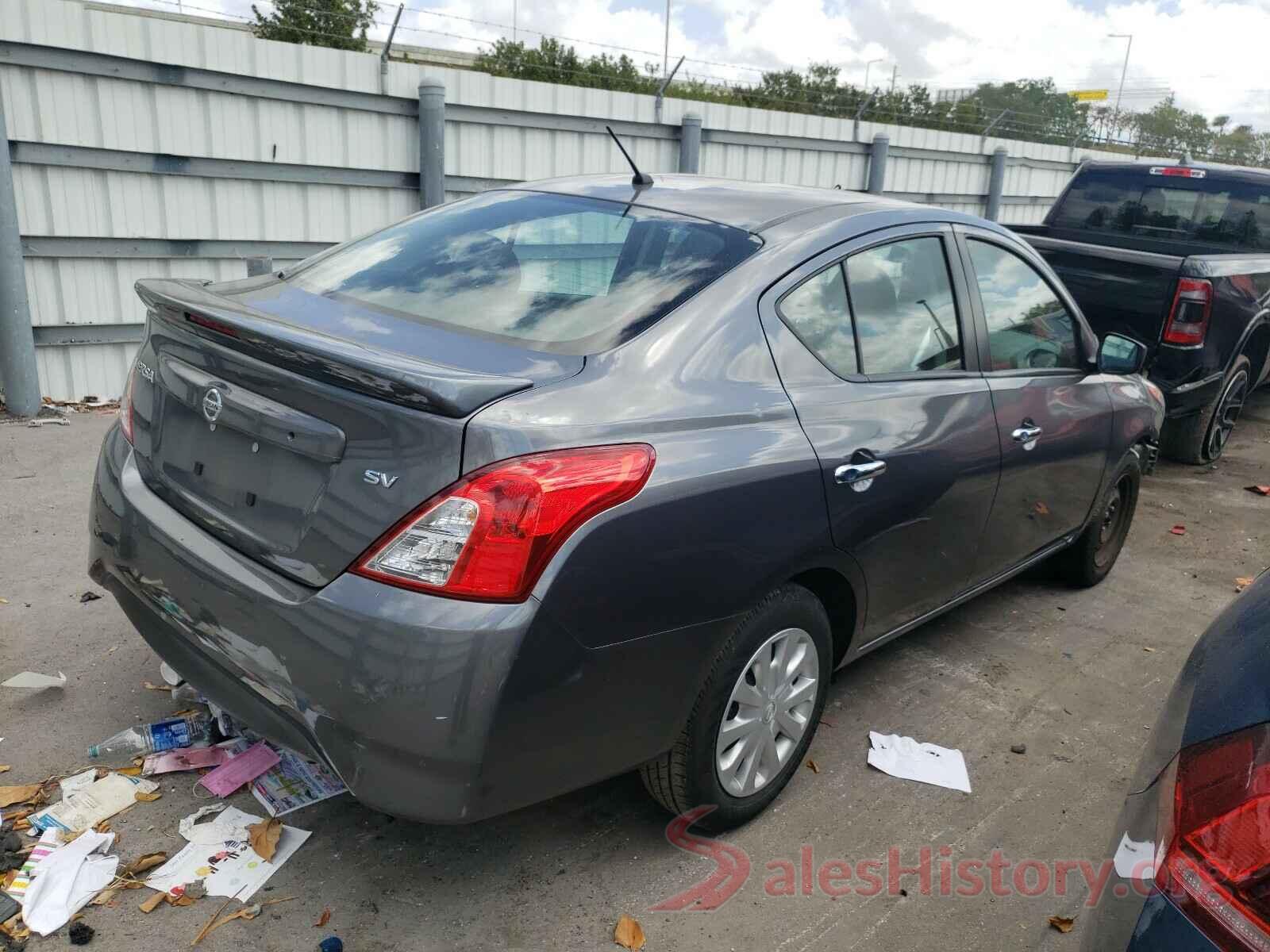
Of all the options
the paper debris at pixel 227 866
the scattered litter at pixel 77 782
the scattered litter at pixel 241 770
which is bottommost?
the paper debris at pixel 227 866

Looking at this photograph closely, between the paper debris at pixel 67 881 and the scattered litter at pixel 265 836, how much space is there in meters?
0.33

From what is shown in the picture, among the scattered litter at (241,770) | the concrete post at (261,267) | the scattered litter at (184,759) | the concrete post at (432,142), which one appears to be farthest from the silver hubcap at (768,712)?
the concrete post at (432,142)

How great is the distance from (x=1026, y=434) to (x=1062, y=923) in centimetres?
170

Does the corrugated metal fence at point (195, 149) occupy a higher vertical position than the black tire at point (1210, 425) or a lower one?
higher

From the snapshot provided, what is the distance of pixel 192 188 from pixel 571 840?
5915 millimetres

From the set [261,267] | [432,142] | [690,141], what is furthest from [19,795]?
[690,141]

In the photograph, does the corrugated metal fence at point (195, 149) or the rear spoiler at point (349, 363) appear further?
the corrugated metal fence at point (195, 149)

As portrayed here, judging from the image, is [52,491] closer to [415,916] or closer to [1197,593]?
[415,916]

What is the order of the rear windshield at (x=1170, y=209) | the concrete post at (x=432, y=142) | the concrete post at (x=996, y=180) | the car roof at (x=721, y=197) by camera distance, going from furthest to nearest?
the concrete post at (x=996, y=180), the concrete post at (x=432, y=142), the rear windshield at (x=1170, y=209), the car roof at (x=721, y=197)

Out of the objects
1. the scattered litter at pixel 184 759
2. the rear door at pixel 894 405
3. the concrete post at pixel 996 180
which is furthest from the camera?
the concrete post at pixel 996 180

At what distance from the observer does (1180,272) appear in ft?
20.7

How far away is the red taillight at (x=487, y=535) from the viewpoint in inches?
82.9

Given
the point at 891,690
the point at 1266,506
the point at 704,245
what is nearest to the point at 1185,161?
the point at 1266,506

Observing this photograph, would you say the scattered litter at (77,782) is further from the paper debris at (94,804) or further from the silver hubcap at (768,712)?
the silver hubcap at (768,712)
